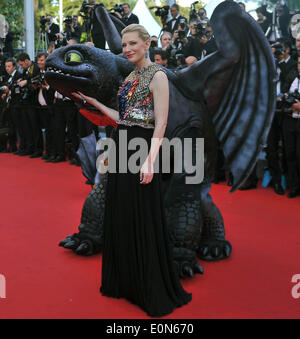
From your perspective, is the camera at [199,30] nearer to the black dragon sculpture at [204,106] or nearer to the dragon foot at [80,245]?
the black dragon sculpture at [204,106]

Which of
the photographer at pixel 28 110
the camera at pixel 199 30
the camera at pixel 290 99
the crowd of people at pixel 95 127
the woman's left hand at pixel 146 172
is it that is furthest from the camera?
the photographer at pixel 28 110

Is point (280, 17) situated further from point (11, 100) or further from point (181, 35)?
point (11, 100)

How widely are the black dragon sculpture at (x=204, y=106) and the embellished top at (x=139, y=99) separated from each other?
→ 564mm

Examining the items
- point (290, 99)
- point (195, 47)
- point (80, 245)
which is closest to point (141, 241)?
point (80, 245)

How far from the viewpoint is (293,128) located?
179 inches

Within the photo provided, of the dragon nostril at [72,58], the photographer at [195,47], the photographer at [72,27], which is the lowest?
the dragon nostril at [72,58]

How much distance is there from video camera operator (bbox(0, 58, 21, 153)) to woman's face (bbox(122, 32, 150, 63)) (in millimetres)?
5109

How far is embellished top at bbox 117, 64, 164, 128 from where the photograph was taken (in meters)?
1.99

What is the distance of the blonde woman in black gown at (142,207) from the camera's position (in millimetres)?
1976

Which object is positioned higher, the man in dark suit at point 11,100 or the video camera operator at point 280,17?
the video camera operator at point 280,17

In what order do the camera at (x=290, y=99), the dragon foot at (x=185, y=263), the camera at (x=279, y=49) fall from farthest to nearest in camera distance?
1. the camera at (x=279, y=49)
2. the camera at (x=290, y=99)
3. the dragon foot at (x=185, y=263)

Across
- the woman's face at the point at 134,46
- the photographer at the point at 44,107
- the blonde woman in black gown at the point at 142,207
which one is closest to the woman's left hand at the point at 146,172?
the blonde woman in black gown at the point at 142,207

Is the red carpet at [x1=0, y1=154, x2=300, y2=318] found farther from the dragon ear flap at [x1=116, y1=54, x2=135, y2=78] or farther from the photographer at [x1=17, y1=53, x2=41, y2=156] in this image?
the photographer at [x1=17, y1=53, x2=41, y2=156]

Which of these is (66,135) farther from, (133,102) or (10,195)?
(133,102)
